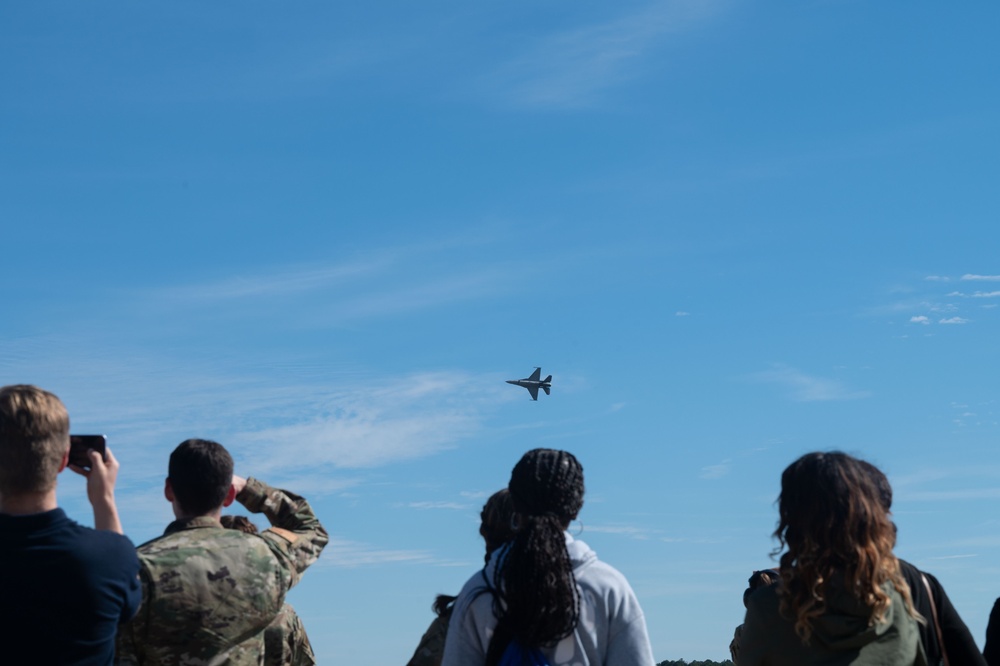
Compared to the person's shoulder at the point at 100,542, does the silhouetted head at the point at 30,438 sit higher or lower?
higher

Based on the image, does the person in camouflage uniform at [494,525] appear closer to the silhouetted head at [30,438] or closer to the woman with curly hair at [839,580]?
the woman with curly hair at [839,580]

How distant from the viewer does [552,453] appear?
560 cm

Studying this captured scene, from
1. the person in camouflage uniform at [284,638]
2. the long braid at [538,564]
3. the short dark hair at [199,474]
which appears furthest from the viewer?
the person in camouflage uniform at [284,638]

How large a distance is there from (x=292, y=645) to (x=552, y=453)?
291 centimetres

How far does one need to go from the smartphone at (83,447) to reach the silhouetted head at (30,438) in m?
0.54

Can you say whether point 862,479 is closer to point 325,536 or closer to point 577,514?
point 577,514

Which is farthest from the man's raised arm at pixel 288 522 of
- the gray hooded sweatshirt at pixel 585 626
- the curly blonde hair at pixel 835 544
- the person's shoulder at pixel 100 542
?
the curly blonde hair at pixel 835 544

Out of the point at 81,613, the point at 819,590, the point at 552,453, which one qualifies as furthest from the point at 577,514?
the point at 81,613

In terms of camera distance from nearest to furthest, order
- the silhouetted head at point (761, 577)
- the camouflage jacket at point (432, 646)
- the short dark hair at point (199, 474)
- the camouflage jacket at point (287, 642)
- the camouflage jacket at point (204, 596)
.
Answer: the camouflage jacket at point (204, 596) < the short dark hair at point (199, 474) < the camouflage jacket at point (287, 642) < the camouflage jacket at point (432, 646) < the silhouetted head at point (761, 577)

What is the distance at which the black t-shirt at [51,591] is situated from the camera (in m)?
5.09

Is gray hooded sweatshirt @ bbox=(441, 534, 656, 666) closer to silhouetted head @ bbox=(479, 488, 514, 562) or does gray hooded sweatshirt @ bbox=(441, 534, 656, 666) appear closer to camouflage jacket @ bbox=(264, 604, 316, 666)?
silhouetted head @ bbox=(479, 488, 514, 562)

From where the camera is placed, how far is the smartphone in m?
5.65

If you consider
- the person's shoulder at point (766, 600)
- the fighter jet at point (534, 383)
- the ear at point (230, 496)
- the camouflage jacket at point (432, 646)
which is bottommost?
the camouflage jacket at point (432, 646)

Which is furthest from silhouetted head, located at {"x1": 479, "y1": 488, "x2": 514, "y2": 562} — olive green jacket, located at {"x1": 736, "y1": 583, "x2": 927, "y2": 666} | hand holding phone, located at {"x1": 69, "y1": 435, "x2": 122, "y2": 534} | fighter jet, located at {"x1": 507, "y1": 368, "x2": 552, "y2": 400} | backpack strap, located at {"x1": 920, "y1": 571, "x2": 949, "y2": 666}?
fighter jet, located at {"x1": 507, "y1": 368, "x2": 552, "y2": 400}
